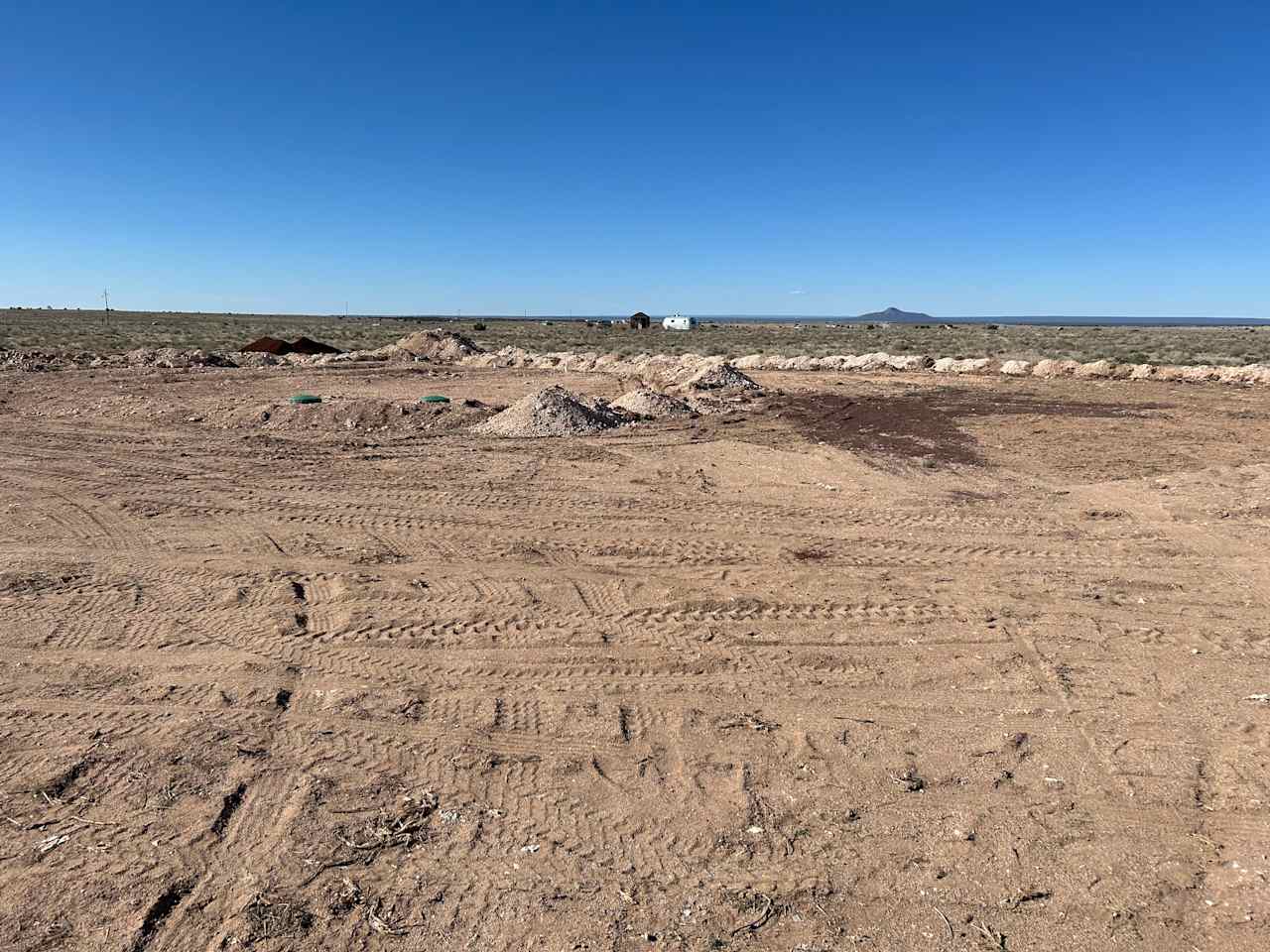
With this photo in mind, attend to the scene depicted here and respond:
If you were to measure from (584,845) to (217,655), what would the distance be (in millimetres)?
3500

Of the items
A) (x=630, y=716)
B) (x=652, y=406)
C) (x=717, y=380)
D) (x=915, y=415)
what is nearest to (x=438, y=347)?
(x=717, y=380)

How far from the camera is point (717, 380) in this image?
2289cm

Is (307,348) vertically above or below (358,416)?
above

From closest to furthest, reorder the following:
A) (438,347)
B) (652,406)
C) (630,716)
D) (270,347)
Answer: (630,716) → (652,406) → (270,347) → (438,347)

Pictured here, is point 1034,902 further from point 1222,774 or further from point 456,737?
point 456,737

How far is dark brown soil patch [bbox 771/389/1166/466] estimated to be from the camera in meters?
14.5

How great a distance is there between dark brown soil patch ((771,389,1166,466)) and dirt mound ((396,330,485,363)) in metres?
17.6

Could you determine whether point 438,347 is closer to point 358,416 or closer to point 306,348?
point 306,348

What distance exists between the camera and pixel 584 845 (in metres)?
3.99

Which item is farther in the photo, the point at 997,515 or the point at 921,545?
the point at 997,515

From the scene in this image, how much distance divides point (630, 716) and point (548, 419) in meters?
11.1

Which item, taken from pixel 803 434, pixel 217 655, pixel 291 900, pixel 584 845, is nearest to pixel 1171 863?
pixel 584 845

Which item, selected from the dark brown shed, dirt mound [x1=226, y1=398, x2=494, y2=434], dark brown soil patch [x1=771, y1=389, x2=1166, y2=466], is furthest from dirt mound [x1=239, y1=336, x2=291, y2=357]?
dark brown soil patch [x1=771, y1=389, x2=1166, y2=466]

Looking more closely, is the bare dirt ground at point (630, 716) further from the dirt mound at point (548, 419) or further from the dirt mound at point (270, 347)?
the dirt mound at point (270, 347)
